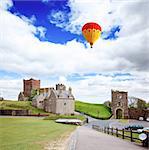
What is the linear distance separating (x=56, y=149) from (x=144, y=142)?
4.81 m

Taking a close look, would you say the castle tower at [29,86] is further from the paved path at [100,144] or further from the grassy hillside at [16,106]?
the paved path at [100,144]

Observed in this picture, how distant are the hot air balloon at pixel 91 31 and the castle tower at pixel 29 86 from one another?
65.8 meters

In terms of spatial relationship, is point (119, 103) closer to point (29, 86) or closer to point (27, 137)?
point (29, 86)

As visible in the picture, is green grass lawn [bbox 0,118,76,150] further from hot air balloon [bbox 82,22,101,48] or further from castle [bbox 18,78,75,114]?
castle [bbox 18,78,75,114]

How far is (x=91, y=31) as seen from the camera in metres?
22.4

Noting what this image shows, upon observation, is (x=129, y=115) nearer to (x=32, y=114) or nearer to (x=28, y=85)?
(x=32, y=114)

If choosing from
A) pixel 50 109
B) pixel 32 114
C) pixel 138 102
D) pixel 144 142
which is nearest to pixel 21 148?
pixel 144 142

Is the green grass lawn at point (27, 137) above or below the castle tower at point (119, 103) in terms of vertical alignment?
below

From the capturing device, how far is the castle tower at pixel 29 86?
87812 mm

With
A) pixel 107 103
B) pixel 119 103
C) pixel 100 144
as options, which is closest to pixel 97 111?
pixel 119 103

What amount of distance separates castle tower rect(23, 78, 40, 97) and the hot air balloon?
65.8m

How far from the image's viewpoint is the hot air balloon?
2231cm

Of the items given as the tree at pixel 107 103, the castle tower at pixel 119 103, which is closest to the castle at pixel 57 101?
the castle tower at pixel 119 103

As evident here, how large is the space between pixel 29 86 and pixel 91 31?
6800cm
